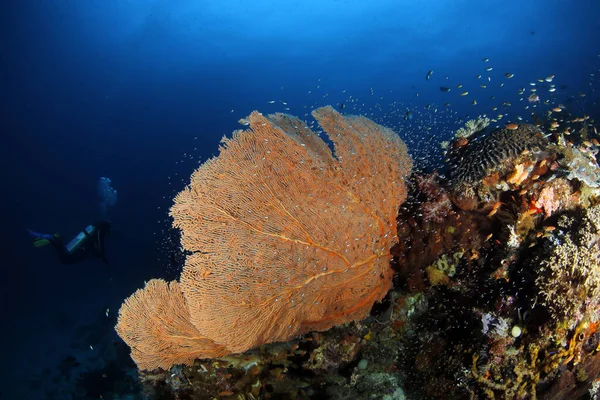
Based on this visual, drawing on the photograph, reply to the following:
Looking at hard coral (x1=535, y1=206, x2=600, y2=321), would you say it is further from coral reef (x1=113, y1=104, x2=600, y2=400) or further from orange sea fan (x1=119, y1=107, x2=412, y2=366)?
orange sea fan (x1=119, y1=107, x2=412, y2=366)

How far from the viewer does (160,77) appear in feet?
209

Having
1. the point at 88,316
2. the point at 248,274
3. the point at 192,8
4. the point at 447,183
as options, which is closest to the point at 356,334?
the point at 248,274

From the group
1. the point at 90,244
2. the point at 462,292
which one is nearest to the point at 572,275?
the point at 462,292

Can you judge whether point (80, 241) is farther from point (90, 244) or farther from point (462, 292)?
point (462, 292)

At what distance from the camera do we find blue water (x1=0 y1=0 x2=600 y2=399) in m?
44.2

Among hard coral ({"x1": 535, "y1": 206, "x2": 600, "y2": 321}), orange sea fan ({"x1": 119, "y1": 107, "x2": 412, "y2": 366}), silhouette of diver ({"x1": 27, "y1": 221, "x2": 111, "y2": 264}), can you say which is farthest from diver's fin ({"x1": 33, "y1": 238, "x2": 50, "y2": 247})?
hard coral ({"x1": 535, "y1": 206, "x2": 600, "y2": 321})

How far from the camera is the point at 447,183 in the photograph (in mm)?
4555

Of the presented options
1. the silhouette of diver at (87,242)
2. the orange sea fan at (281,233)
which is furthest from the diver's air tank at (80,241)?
the orange sea fan at (281,233)

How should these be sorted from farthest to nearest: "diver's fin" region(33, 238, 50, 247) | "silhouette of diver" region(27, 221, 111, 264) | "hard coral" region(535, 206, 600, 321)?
"silhouette of diver" region(27, 221, 111, 264), "diver's fin" region(33, 238, 50, 247), "hard coral" region(535, 206, 600, 321)

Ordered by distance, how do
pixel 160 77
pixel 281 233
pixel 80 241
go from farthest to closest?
pixel 160 77
pixel 80 241
pixel 281 233

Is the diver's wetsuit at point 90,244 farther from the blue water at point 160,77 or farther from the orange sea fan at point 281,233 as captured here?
the blue water at point 160,77

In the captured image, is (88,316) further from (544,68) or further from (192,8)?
(544,68)

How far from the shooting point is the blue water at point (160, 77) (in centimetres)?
4416

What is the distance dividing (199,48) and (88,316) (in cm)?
5026
